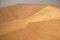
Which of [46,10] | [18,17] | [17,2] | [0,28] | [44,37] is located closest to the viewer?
[44,37]

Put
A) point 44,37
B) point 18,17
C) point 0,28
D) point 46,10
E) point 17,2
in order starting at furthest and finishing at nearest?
point 17,2 < point 46,10 < point 18,17 < point 0,28 < point 44,37

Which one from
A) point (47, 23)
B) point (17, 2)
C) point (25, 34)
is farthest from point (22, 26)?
point (17, 2)

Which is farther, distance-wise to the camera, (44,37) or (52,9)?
(52,9)

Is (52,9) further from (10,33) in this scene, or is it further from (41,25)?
(10,33)

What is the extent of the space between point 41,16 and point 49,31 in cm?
25

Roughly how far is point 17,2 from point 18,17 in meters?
0.46

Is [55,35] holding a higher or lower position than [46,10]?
lower

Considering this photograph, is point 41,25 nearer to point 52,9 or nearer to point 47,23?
point 47,23

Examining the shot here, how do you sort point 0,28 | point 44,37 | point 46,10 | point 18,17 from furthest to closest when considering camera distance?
point 46,10, point 18,17, point 0,28, point 44,37

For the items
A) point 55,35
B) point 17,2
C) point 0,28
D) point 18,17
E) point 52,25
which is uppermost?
point 17,2

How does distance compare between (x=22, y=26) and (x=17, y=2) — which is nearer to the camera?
(x=22, y=26)

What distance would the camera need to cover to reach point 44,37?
0.69 m

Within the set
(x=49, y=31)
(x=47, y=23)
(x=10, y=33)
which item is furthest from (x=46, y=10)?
(x=10, y=33)

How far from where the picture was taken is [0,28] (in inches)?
31.1
